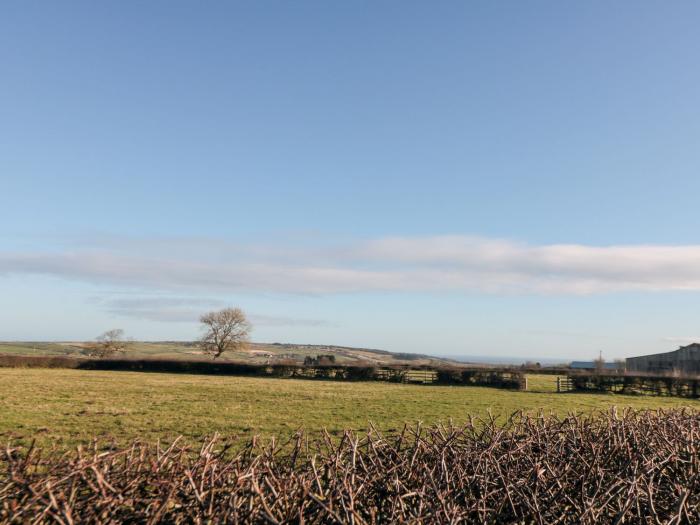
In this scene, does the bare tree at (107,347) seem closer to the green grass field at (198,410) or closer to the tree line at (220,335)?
the tree line at (220,335)

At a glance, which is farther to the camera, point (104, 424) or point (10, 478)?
point (104, 424)

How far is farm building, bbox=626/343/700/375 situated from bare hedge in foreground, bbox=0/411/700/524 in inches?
2937

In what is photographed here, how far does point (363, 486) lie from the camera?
3.85 metres

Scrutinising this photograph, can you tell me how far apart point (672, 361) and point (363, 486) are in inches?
3576

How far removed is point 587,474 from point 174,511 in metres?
3.67

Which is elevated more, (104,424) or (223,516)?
(223,516)

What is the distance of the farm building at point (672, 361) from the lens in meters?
73.1

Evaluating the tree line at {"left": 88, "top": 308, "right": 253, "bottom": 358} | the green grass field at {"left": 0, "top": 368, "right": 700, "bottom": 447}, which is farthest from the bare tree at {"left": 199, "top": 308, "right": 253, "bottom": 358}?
the green grass field at {"left": 0, "top": 368, "right": 700, "bottom": 447}

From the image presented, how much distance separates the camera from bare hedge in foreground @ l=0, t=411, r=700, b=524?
11.2ft

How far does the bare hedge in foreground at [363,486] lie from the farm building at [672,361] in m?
74.6

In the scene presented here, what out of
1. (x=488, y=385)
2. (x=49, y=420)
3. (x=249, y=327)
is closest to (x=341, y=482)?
(x=49, y=420)

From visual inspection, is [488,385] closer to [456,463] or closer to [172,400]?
[172,400]

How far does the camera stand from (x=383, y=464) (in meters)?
4.77

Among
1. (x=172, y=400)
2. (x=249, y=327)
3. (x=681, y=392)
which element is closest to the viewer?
(x=172, y=400)
